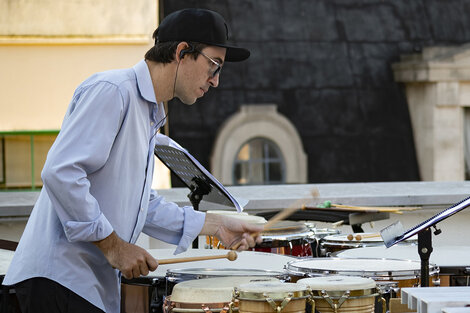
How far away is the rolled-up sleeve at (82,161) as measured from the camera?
115 inches

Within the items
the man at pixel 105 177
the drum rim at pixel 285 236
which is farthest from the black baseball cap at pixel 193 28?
the drum rim at pixel 285 236

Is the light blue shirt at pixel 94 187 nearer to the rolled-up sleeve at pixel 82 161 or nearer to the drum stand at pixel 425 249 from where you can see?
the rolled-up sleeve at pixel 82 161

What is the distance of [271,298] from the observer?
10.0ft

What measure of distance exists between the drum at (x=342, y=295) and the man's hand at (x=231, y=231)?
25 cm

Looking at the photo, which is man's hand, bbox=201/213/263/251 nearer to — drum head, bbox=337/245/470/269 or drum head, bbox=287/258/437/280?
drum head, bbox=287/258/437/280

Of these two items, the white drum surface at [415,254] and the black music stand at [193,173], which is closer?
the black music stand at [193,173]

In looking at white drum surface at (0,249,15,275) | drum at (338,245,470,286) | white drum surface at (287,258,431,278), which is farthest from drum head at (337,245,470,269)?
white drum surface at (0,249,15,275)

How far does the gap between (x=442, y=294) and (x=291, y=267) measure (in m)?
0.96

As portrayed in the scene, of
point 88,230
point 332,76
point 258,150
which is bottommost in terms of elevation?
point 88,230

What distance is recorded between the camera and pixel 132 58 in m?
12.9

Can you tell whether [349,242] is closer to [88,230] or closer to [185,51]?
[185,51]

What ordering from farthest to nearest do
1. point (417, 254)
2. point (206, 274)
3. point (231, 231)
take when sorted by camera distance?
1. point (417, 254)
2. point (206, 274)
3. point (231, 231)

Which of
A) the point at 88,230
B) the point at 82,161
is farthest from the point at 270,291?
the point at 82,161

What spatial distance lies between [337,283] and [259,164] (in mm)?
10962
